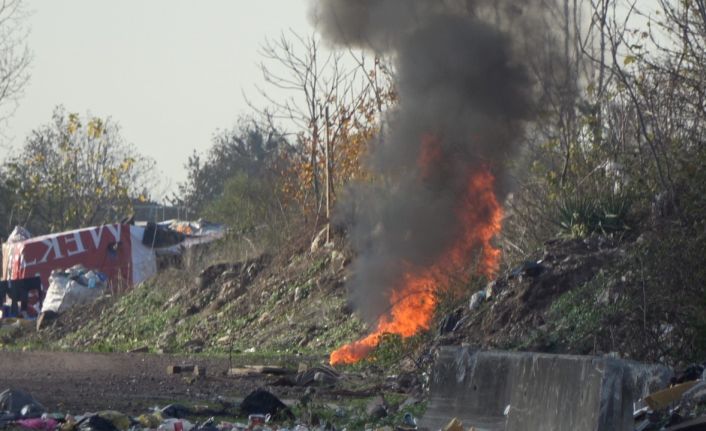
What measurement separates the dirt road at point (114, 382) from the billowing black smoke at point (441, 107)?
3901 mm

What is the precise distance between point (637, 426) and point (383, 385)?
5915 millimetres

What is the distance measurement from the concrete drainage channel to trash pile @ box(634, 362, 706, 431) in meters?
0.16

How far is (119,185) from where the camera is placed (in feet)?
199

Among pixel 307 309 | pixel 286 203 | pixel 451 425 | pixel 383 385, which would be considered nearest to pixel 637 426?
pixel 451 425

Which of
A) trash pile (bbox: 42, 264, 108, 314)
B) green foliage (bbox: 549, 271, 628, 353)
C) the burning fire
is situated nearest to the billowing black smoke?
the burning fire

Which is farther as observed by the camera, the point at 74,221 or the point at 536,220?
the point at 74,221

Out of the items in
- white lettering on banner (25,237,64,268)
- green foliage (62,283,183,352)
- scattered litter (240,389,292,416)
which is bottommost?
scattered litter (240,389,292,416)

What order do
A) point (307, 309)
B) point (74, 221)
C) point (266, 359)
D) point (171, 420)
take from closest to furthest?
point (171, 420) → point (266, 359) → point (307, 309) → point (74, 221)

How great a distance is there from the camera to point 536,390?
10164mm

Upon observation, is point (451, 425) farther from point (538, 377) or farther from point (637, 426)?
point (637, 426)

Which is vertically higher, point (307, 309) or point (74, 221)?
point (74, 221)

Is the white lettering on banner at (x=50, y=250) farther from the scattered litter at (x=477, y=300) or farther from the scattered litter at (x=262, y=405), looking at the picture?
the scattered litter at (x=262, y=405)

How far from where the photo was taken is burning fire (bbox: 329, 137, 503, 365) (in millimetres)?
19453

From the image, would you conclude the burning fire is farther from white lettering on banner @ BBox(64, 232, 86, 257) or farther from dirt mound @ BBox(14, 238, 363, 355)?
white lettering on banner @ BBox(64, 232, 86, 257)
